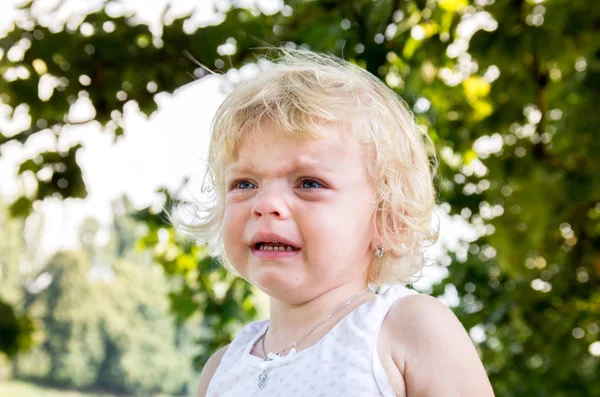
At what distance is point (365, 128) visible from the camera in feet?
3.89

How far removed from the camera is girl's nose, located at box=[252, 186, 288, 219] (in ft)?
3.67

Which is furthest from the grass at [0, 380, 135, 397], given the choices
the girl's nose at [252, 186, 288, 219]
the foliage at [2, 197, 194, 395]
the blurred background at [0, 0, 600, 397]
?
the girl's nose at [252, 186, 288, 219]

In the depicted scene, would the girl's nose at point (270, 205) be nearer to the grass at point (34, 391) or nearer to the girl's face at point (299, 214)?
the girl's face at point (299, 214)

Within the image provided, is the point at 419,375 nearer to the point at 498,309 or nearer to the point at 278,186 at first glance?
the point at 278,186

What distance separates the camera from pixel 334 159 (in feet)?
3.77

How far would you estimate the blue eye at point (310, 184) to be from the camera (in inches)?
44.9

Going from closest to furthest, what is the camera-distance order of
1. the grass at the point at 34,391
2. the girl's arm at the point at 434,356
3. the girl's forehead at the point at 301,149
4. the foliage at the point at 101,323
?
the girl's arm at the point at 434,356 < the girl's forehead at the point at 301,149 < the foliage at the point at 101,323 < the grass at the point at 34,391

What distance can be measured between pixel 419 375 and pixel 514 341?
10.8 ft

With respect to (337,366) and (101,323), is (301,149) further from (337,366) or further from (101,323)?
(101,323)

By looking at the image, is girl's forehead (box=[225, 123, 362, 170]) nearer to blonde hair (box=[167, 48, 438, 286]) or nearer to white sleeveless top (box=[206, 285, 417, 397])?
blonde hair (box=[167, 48, 438, 286])

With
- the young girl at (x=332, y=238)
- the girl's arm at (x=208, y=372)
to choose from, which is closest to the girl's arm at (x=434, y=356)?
the young girl at (x=332, y=238)

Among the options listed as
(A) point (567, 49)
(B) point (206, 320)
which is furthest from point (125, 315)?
(A) point (567, 49)

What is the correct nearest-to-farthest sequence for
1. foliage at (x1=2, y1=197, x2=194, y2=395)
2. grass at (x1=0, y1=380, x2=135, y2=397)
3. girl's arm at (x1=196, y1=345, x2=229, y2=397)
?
girl's arm at (x1=196, y1=345, x2=229, y2=397), foliage at (x1=2, y1=197, x2=194, y2=395), grass at (x1=0, y1=380, x2=135, y2=397)

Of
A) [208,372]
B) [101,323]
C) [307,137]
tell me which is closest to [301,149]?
[307,137]
